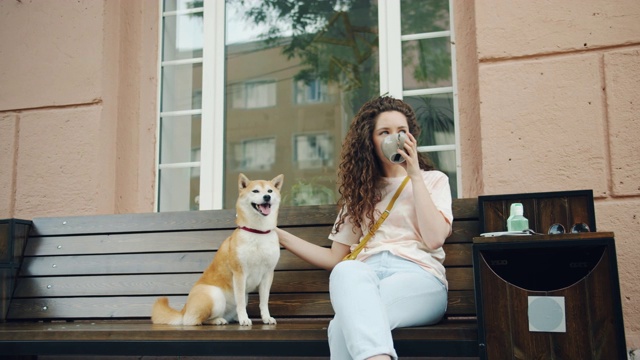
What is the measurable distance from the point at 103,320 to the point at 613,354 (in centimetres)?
254

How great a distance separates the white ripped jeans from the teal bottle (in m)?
0.39

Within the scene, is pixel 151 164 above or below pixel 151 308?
above

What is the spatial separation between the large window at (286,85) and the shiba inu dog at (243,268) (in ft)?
4.57

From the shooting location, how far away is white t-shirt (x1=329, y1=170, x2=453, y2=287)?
279cm

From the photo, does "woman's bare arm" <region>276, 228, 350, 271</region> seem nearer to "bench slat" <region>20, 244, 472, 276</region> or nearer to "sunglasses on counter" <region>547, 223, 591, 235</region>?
"bench slat" <region>20, 244, 472, 276</region>

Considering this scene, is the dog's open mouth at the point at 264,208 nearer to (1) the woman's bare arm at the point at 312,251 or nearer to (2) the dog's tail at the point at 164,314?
(1) the woman's bare arm at the point at 312,251

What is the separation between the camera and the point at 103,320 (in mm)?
3514

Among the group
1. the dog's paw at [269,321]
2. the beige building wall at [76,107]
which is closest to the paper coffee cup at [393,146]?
the dog's paw at [269,321]

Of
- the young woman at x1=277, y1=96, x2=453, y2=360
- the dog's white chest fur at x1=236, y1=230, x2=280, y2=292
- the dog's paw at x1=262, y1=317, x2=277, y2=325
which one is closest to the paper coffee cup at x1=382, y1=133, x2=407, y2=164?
the young woman at x1=277, y1=96, x2=453, y2=360

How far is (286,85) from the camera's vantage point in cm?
786

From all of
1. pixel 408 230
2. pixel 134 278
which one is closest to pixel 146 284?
pixel 134 278

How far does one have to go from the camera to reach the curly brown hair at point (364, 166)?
3004 millimetres

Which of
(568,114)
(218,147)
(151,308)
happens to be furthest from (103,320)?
(568,114)

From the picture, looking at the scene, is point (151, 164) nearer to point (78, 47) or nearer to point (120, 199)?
point (120, 199)
